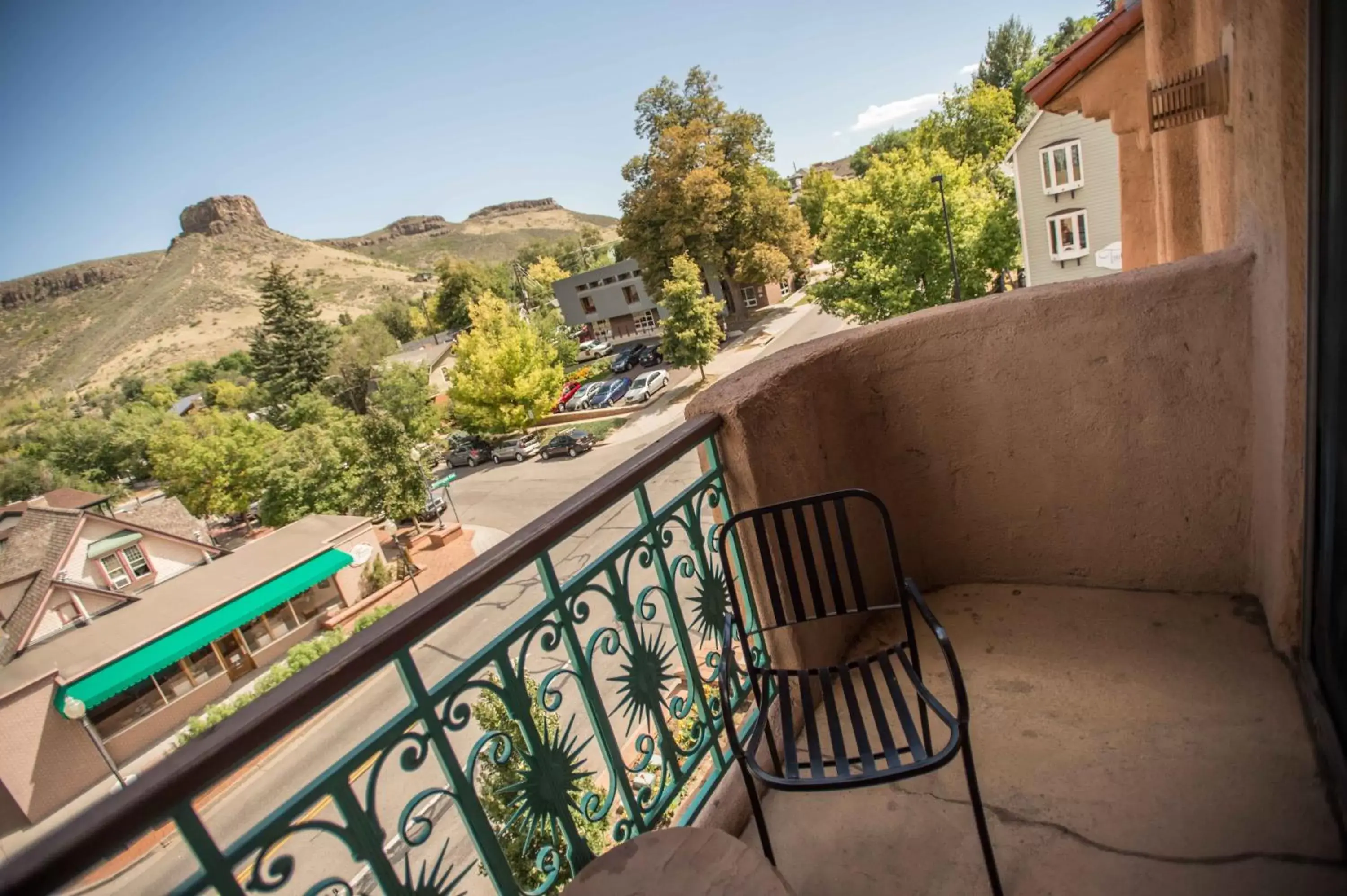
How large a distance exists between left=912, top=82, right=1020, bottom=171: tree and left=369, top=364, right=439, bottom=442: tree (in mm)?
31885

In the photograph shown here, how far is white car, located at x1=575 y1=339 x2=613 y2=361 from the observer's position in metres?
42.4

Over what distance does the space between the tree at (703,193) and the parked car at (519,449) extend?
10083mm

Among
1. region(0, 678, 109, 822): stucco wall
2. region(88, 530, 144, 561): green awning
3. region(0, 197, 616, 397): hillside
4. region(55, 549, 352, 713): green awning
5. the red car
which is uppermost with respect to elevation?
region(0, 197, 616, 397): hillside

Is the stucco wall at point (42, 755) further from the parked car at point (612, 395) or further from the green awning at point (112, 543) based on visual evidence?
the parked car at point (612, 395)

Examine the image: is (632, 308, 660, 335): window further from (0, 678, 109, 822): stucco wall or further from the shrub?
(0, 678, 109, 822): stucco wall

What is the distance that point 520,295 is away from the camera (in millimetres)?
61594

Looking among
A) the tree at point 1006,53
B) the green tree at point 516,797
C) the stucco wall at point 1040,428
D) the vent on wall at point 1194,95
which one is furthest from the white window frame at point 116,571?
the tree at point 1006,53

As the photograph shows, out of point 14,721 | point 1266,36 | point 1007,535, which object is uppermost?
point 1266,36

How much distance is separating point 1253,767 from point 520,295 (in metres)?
64.6

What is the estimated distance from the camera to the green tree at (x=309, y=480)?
24.8 m

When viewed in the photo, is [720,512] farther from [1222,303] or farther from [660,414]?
[660,414]

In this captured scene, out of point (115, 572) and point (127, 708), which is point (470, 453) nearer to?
point (115, 572)

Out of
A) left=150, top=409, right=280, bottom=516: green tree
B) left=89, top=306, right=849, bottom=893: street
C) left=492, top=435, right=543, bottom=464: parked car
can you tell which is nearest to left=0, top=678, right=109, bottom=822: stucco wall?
left=89, top=306, right=849, bottom=893: street

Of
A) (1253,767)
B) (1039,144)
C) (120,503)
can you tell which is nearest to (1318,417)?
(1253,767)
